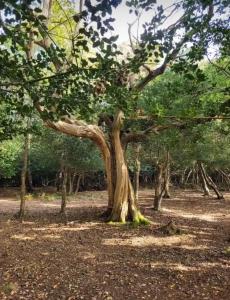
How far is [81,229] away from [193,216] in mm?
7004

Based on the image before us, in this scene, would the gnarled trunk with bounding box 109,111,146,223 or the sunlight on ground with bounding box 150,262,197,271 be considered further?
the gnarled trunk with bounding box 109,111,146,223

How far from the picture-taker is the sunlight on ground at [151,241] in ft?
37.4

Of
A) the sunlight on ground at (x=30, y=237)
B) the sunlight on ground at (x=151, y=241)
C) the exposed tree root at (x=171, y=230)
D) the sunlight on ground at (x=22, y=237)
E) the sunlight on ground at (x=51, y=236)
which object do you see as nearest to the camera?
the sunlight on ground at (x=151, y=241)

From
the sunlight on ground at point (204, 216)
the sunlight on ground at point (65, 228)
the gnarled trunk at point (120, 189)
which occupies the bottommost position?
the sunlight on ground at point (65, 228)

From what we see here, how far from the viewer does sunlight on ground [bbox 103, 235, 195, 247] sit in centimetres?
1139

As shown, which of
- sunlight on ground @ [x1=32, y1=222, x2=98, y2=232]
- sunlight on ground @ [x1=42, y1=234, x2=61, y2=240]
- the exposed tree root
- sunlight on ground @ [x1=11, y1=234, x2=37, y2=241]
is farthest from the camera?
sunlight on ground @ [x1=32, y1=222, x2=98, y2=232]

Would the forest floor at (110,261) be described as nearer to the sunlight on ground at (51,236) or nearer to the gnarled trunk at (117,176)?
the sunlight on ground at (51,236)

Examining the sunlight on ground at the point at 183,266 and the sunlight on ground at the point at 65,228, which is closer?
the sunlight on ground at the point at 183,266

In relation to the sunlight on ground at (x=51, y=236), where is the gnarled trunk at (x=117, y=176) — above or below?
above

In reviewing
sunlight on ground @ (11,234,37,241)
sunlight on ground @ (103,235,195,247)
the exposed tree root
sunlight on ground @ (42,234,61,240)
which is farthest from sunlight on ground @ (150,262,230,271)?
sunlight on ground @ (11,234,37,241)

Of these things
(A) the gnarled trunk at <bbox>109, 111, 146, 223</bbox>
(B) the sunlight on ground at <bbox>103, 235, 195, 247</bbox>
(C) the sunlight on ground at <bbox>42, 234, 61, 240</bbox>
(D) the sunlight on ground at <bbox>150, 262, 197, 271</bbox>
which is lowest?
(D) the sunlight on ground at <bbox>150, 262, 197, 271</bbox>

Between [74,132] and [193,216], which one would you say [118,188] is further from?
[193,216]

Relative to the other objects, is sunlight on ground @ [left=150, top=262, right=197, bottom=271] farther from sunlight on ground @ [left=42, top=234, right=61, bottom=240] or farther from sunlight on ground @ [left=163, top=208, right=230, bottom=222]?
sunlight on ground @ [left=163, top=208, right=230, bottom=222]

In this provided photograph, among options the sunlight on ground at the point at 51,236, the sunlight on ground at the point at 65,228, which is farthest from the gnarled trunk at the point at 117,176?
the sunlight on ground at the point at 51,236
